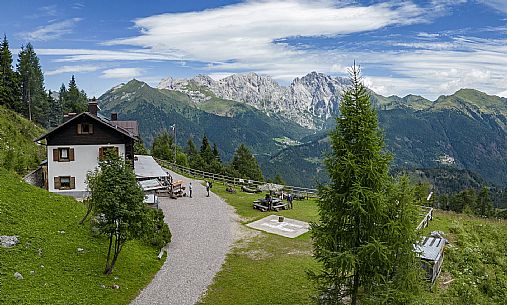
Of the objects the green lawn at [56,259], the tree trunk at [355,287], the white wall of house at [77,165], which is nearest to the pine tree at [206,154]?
the white wall of house at [77,165]

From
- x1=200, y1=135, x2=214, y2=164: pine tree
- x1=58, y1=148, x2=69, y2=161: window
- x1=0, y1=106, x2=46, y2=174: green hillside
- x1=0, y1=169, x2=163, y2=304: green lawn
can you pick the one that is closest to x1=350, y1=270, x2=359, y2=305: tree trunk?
x1=0, y1=169, x2=163, y2=304: green lawn

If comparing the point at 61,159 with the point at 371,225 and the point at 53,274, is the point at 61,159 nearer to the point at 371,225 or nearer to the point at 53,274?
the point at 53,274

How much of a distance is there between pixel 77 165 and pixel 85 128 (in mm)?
3458

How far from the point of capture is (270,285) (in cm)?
2089

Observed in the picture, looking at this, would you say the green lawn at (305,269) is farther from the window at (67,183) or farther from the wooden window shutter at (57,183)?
the wooden window shutter at (57,183)

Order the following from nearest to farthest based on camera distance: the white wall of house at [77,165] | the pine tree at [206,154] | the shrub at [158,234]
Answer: the shrub at [158,234] < the white wall of house at [77,165] < the pine tree at [206,154]

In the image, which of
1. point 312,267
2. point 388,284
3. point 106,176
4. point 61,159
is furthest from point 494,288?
point 61,159

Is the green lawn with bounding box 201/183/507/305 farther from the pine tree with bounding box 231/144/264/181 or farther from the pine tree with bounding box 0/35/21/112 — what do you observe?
the pine tree with bounding box 0/35/21/112

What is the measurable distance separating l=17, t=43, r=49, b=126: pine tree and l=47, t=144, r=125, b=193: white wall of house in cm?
5061

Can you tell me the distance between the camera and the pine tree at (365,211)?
14.0 m

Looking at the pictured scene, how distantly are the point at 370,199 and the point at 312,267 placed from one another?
10.7 meters

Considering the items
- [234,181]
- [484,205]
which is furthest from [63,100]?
[484,205]

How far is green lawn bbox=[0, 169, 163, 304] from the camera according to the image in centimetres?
1706

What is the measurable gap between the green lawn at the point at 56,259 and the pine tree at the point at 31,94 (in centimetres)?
6281
